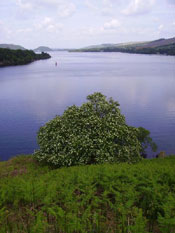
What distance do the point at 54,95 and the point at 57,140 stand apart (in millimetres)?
51235

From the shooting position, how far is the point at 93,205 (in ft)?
35.1

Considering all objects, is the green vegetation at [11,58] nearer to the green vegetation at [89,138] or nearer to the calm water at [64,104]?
the calm water at [64,104]

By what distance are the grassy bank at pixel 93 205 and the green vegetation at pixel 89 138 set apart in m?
6.76

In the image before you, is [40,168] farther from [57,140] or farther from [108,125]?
[108,125]

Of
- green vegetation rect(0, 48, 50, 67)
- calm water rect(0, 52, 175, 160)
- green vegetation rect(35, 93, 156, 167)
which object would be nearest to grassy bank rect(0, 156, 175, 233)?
green vegetation rect(35, 93, 156, 167)

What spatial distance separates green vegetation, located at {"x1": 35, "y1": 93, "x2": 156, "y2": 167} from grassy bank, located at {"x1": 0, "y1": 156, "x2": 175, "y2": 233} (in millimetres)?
6755

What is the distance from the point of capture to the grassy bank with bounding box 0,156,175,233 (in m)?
8.85

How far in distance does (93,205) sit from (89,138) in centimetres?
1138

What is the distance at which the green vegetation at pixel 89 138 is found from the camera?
21.3 metres

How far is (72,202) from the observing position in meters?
10.1

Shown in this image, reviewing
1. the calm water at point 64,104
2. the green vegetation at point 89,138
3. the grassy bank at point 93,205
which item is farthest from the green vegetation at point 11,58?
the grassy bank at point 93,205

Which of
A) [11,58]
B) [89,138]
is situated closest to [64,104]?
[89,138]

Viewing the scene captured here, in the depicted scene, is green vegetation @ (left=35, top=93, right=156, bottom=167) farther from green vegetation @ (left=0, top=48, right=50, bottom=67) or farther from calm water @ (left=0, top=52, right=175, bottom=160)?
green vegetation @ (left=0, top=48, right=50, bottom=67)

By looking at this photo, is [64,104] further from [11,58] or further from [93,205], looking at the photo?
[11,58]
